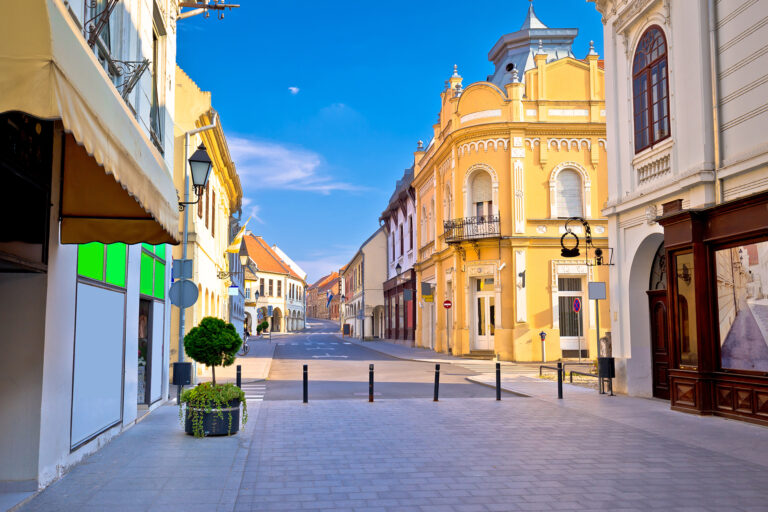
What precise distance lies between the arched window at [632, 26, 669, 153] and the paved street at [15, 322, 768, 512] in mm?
5787

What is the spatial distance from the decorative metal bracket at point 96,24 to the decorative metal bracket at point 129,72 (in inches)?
51.7

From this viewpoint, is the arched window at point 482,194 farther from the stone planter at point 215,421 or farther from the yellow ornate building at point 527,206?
the stone planter at point 215,421

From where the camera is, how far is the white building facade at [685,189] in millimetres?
11422

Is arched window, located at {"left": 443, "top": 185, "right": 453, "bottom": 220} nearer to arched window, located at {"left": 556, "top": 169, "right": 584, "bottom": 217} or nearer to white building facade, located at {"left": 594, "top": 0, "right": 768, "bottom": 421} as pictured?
arched window, located at {"left": 556, "top": 169, "right": 584, "bottom": 217}

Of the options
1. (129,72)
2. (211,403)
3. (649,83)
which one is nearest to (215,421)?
(211,403)

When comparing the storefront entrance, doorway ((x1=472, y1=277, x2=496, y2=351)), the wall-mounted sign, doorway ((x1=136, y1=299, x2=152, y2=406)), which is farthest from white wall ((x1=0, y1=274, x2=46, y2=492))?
doorway ((x1=472, y1=277, x2=496, y2=351))

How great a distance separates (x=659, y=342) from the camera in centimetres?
1486

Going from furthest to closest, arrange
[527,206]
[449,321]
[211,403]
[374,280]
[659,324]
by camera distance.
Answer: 1. [374,280]
2. [449,321]
3. [527,206]
4. [659,324]
5. [211,403]

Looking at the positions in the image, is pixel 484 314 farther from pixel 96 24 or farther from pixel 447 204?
pixel 96 24

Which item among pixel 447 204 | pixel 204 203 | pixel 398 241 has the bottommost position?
pixel 204 203

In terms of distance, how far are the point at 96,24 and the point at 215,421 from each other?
5624 millimetres

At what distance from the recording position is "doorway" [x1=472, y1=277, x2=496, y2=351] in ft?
102

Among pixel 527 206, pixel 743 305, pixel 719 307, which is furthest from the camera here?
pixel 527 206

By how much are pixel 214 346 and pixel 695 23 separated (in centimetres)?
1055
